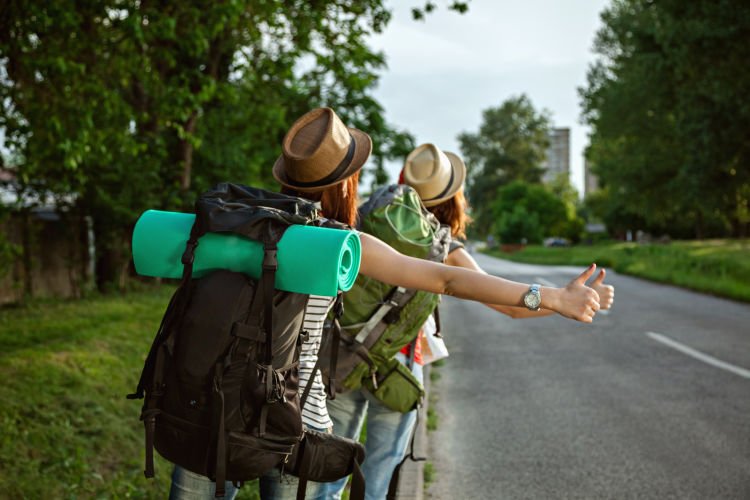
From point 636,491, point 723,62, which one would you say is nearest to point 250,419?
point 636,491

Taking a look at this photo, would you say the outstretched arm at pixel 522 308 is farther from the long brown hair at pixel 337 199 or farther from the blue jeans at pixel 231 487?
the blue jeans at pixel 231 487

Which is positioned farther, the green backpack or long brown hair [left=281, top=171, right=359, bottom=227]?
the green backpack

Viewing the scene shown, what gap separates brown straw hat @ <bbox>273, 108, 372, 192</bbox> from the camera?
2404mm

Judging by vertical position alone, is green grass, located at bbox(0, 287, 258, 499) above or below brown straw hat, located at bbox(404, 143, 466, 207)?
below

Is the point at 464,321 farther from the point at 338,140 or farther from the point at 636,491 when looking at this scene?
the point at 338,140

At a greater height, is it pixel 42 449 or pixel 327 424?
pixel 327 424

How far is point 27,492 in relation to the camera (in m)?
4.60

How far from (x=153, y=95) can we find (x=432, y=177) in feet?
21.1

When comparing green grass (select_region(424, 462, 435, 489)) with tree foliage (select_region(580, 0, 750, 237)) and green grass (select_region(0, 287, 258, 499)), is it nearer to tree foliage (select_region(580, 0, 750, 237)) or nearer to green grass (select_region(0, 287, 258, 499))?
green grass (select_region(0, 287, 258, 499))

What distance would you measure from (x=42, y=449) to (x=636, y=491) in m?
4.10

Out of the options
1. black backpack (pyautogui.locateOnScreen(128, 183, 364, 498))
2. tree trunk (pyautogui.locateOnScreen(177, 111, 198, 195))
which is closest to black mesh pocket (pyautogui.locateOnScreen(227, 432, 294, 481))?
black backpack (pyautogui.locateOnScreen(128, 183, 364, 498))

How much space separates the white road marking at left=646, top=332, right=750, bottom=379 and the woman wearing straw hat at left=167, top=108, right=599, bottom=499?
23.6ft

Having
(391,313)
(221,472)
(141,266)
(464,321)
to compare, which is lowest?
(464,321)

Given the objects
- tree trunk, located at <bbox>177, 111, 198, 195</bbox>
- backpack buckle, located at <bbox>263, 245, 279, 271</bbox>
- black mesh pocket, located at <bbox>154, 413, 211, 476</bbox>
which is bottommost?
black mesh pocket, located at <bbox>154, 413, 211, 476</bbox>
